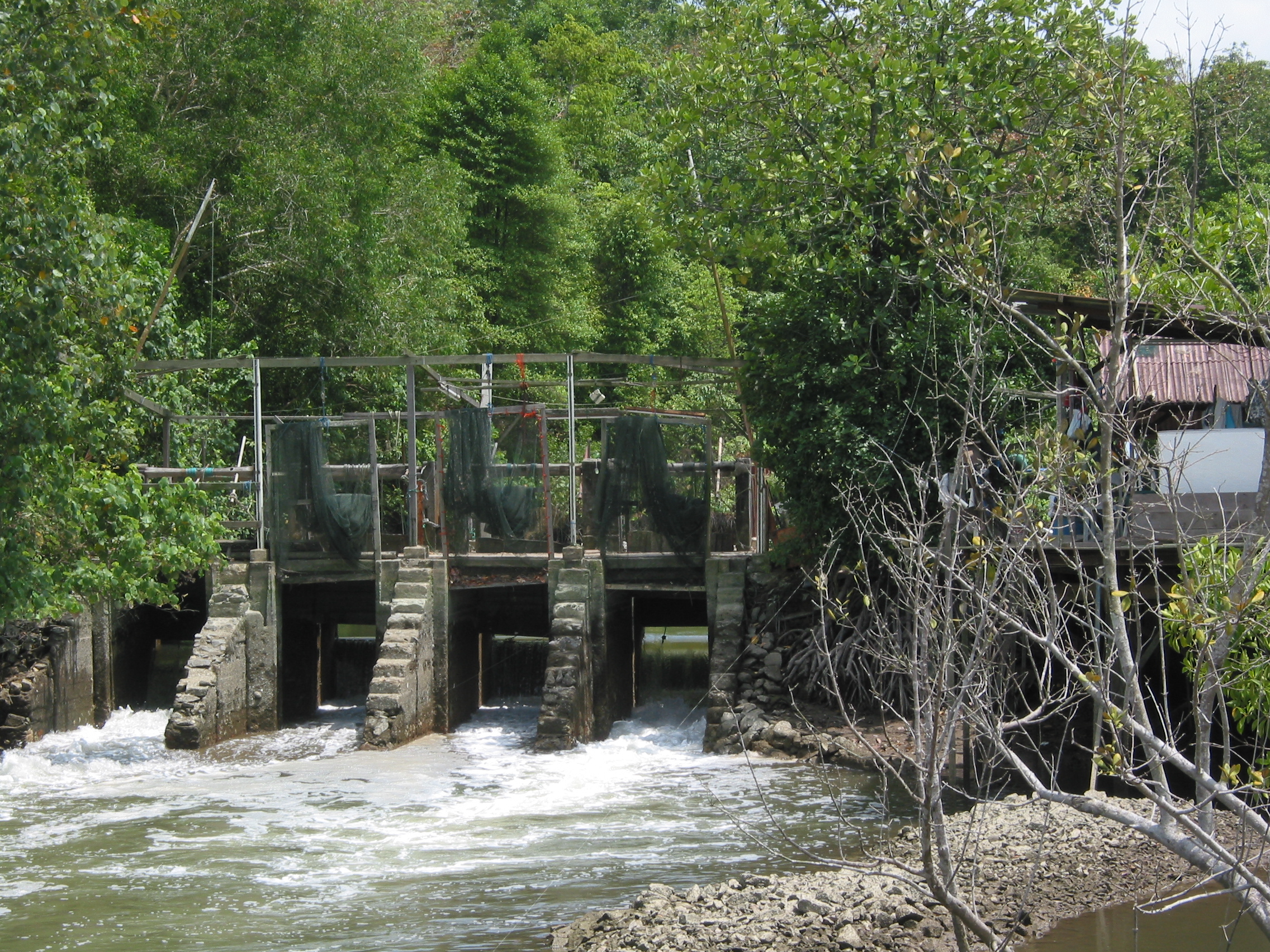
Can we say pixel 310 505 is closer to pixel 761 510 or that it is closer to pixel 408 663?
pixel 408 663

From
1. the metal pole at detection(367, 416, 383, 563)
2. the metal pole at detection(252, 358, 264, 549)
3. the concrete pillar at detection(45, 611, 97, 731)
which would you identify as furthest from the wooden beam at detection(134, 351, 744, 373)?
the concrete pillar at detection(45, 611, 97, 731)

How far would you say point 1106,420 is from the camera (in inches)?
236

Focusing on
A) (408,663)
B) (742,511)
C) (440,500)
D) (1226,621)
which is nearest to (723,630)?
(742,511)

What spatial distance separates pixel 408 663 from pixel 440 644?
4.04 feet

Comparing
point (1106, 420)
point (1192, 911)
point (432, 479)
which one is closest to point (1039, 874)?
point (1192, 911)

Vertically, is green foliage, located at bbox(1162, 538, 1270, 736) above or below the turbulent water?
above

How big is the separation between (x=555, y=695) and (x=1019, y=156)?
890 centimetres

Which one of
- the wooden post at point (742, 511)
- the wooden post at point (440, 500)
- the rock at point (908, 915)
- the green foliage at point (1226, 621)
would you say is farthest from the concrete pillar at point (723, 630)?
the rock at point (908, 915)

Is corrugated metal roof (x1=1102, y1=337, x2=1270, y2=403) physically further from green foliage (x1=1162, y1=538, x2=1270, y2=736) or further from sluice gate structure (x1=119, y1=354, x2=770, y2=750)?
sluice gate structure (x1=119, y1=354, x2=770, y2=750)

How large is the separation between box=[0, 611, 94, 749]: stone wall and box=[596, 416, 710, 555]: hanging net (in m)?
7.63

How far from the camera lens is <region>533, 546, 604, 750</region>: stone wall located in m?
16.6

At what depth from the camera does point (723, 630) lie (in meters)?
17.1

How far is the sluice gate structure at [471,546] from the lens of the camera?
678 inches

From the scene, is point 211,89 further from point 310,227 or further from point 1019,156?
point 1019,156
